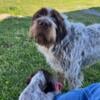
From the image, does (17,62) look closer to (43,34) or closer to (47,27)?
(43,34)

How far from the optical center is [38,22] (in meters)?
6.83

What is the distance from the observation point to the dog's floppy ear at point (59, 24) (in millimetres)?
6977

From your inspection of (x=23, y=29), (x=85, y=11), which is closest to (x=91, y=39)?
(x=23, y=29)

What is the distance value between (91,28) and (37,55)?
189cm

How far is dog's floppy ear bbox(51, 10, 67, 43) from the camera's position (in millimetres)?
6977

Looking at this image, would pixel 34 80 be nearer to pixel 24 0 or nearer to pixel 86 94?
pixel 86 94

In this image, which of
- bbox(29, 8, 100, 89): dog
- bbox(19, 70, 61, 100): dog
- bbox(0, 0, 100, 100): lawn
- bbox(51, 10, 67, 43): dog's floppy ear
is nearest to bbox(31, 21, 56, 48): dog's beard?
bbox(29, 8, 100, 89): dog

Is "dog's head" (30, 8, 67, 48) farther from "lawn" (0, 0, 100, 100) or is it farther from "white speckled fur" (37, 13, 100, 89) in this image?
"lawn" (0, 0, 100, 100)

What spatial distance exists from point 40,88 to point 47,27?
170 cm

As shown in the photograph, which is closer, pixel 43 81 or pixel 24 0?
pixel 43 81

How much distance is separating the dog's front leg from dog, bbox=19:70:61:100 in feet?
6.95

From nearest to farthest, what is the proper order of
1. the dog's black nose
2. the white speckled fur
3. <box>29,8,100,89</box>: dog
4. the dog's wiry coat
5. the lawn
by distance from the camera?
the dog's wiry coat < the dog's black nose < <box>29,8,100,89</box>: dog < the white speckled fur < the lawn

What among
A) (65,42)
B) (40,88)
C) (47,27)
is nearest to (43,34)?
(47,27)

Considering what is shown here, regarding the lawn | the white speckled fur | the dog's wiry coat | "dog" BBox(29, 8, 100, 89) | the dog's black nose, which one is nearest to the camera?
the dog's wiry coat
